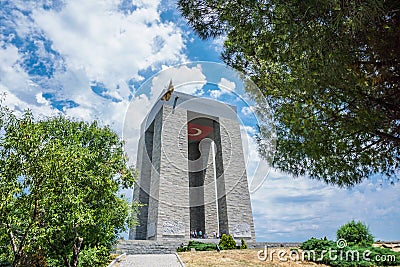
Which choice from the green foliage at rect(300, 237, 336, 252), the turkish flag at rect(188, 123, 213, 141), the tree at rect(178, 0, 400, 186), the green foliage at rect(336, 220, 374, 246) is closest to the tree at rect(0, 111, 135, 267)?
the tree at rect(178, 0, 400, 186)

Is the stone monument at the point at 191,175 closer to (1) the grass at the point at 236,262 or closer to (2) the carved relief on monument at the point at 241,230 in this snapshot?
(2) the carved relief on monument at the point at 241,230

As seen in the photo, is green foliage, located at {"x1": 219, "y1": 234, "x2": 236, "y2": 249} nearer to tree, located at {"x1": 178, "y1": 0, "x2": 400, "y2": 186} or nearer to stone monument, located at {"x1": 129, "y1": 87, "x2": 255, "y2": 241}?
stone monument, located at {"x1": 129, "y1": 87, "x2": 255, "y2": 241}

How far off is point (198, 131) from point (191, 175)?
338 centimetres

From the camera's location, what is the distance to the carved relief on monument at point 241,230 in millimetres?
16219

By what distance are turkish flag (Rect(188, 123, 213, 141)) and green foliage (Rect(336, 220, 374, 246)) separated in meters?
11.3

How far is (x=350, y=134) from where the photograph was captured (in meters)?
4.77

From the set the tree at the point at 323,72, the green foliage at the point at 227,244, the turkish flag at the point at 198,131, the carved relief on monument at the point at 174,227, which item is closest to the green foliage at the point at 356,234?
the green foliage at the point at 227,244

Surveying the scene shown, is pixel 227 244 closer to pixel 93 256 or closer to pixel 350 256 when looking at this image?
pixel 350 256

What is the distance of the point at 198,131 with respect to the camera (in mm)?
20156

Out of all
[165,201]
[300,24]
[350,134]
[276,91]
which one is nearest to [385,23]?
[300,24]

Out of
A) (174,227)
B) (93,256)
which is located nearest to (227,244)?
(174,227)

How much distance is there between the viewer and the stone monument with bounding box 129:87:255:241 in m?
15.5

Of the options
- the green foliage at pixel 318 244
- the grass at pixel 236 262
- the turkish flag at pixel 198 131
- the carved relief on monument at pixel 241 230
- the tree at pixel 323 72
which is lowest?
the grass at pixel 236 262

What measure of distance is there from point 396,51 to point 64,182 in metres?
5.72
